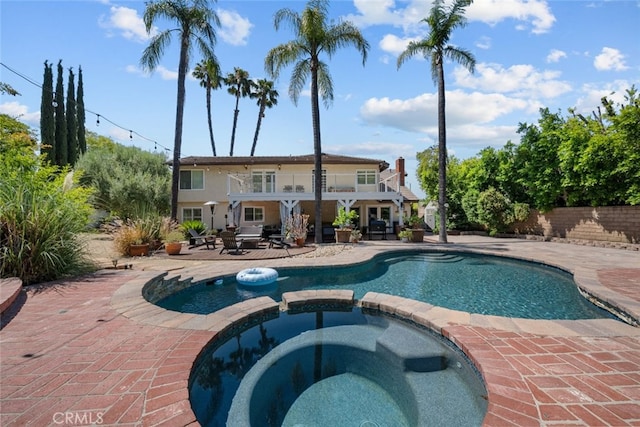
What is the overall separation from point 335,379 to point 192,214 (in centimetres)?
1930

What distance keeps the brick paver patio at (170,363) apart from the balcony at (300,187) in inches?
445

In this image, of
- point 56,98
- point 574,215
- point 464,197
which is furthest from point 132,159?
point 574,215

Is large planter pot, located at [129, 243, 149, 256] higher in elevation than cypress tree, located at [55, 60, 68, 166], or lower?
lower

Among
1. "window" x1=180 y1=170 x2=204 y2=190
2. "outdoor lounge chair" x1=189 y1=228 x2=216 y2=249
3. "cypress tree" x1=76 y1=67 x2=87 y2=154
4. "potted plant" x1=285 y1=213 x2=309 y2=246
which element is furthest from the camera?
"cypress tree" x1=76 y1=67 x2=87 y2=154

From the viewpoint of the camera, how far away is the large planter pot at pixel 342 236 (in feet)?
44.5

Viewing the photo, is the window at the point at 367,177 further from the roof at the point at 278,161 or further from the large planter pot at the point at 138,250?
the large planter pot at the point at 138,250

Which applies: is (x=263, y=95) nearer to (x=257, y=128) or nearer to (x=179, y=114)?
(x=257, y=128)

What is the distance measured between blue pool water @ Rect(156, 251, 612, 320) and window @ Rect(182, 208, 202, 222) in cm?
1431

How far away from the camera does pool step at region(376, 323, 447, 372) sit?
10.8 ft

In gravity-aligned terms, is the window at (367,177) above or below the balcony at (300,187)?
above

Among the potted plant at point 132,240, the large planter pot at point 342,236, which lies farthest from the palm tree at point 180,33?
the large planter pot at point 342,236

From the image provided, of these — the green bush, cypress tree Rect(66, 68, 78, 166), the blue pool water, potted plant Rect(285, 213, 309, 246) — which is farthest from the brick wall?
cypress tree Rect(66, 68, 78, 166)

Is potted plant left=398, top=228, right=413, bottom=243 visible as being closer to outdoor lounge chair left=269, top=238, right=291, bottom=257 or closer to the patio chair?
outdoor lounge chair left=269, top=238, right=291, bottom=257

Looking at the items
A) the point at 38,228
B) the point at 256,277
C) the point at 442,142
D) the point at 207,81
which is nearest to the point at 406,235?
the point at 442,142
